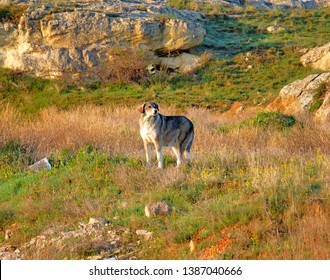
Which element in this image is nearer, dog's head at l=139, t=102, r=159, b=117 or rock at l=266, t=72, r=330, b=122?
dog's head at l=139, t=102, r=159, b=117

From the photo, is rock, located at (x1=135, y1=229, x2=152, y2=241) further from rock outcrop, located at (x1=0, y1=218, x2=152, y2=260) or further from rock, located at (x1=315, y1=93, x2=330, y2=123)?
rock, located at (x1=315, y1=93, x2=330, y2=123)

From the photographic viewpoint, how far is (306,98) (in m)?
24.4

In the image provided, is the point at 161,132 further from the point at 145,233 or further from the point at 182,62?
the point at 182,62

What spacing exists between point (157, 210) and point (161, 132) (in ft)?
10.3

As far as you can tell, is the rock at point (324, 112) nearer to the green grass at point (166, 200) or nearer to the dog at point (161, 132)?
the dog at point (161, 132)

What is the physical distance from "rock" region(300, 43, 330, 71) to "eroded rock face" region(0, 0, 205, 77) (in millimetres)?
6012

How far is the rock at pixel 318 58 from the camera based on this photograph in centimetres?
3106

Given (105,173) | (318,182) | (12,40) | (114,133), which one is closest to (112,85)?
(12,40)

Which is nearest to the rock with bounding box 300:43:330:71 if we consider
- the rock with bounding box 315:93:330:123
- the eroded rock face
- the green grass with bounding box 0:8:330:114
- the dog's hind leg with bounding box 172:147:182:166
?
the green grass with bounding box 0:8:330:114

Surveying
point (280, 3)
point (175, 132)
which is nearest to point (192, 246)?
point (175, 132)

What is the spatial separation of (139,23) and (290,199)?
25650mm

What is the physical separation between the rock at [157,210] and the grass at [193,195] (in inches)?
4.9

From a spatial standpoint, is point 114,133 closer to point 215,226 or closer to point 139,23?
point 215,226

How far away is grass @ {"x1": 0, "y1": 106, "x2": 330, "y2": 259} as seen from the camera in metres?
7.92
